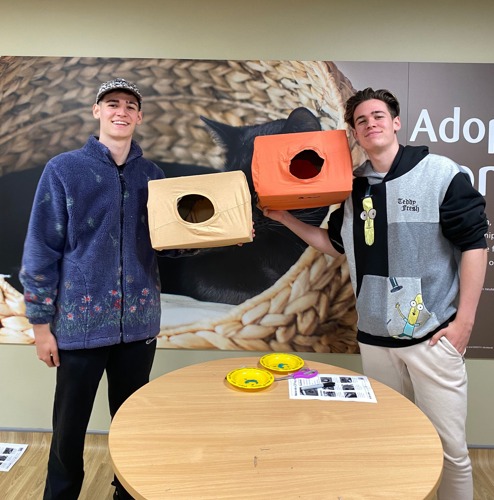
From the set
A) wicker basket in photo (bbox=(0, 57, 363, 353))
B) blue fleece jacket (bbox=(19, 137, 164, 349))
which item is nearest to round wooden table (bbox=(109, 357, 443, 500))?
blue fleece jacket (bbox=(19, 137, 164, 349))

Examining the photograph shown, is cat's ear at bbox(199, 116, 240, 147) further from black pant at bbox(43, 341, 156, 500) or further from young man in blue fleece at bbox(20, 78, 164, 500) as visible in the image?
black pant at bbox(43, 341, 156, 500)

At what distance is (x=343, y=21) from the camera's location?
1.99 meters

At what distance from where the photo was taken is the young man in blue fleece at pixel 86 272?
1461 mm

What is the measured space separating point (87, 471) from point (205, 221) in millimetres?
1407

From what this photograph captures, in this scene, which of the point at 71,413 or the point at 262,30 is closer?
the point at 71,413

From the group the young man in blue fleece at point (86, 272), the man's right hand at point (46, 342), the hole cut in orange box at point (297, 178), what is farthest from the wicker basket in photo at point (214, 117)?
the man's right hand at point (46, 342)

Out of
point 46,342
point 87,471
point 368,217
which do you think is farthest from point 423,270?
point 87,471

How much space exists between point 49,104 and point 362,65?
4.88 ft

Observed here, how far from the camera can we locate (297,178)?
1.45 meters

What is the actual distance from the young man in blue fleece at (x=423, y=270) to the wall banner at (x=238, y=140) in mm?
515

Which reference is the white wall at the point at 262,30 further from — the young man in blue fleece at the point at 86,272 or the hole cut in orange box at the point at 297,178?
the hole cut in orange box at the point at 297,178

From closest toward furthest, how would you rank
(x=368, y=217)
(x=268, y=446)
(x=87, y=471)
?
1. (x=268, y=446)
2. (x=368, y=217)
3. (x=87, y=471)

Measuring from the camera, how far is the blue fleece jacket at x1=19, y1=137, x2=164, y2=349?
1.45 m

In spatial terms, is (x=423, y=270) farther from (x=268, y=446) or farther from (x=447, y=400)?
(x=268, y=446)
